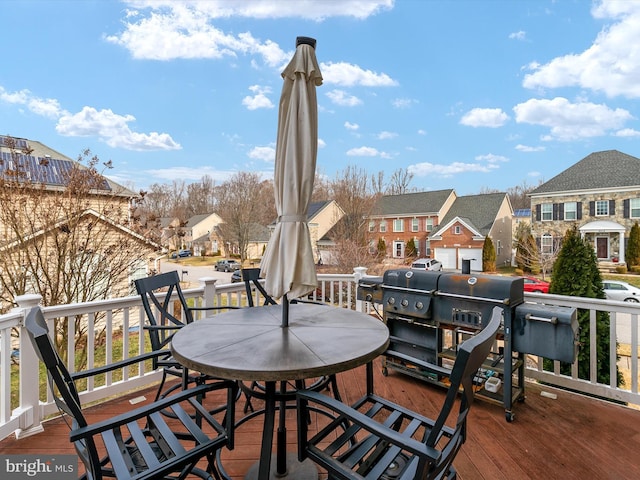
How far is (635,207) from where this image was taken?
52.3 feet

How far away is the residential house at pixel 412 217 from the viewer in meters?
22.2

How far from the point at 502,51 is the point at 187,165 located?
76.0 feet

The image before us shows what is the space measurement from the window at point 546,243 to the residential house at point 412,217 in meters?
5.98

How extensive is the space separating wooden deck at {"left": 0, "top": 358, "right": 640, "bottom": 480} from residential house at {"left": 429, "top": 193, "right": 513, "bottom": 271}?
1789 centimetres

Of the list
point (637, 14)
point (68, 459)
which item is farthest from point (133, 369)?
point (637, 14)

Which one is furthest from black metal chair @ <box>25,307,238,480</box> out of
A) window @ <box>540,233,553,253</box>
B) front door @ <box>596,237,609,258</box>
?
front door @ <box>596,237,609,258</box>

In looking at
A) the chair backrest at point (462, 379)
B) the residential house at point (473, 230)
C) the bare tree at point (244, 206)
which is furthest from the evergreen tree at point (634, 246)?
the chair backrest at point (462, 379)

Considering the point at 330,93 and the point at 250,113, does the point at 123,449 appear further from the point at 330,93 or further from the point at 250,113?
the point at 250,113

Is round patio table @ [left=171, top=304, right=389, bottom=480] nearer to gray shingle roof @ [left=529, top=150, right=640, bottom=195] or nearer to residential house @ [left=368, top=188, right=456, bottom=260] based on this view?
residential house @ [left=368, top=188, right=456, bottom=260]

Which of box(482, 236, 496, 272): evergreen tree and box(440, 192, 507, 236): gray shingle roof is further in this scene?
box(440, 192, 507, 236): gray shingle roof

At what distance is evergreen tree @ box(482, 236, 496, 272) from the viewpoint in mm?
19109

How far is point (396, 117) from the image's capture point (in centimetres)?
1992

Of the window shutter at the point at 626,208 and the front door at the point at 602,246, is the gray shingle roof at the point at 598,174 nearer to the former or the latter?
the window shutter at the point at 626,208

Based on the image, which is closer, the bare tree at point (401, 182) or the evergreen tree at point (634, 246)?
the evergreen tree at point (634, 246)
